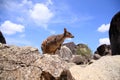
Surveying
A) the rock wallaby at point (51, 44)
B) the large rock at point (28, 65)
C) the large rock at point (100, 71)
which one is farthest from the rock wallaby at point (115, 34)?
the large rock at point (28, 65)

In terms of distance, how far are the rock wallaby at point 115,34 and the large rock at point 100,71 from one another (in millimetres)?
5673

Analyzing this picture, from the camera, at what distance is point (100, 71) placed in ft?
37.8

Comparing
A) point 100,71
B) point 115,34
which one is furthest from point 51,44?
point 115,34

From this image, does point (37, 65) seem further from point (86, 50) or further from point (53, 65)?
point (86, 50)

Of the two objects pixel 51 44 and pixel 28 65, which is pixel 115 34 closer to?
pixel 51 44

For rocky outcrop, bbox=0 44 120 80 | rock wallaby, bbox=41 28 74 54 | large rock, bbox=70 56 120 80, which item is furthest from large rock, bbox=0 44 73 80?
rock wallaby, bbox=41 28 74 54

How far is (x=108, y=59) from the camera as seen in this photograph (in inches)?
526

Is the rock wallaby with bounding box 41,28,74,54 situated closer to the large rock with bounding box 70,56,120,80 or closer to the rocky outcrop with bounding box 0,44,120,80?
the large rock with bounding box 70,56,120,80

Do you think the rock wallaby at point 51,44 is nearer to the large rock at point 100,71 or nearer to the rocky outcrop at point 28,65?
the large rock at point 100,71

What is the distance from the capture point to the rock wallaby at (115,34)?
18.5 meters

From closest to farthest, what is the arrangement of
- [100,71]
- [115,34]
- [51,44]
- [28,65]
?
1. [28,65]
2. [100,71]
3. [51,44]
4. [115,34]

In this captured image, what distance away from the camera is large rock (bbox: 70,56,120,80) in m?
10.7

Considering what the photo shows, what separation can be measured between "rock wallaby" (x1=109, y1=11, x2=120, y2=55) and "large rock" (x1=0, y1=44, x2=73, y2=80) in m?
12.2

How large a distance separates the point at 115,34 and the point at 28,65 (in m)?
13.5
